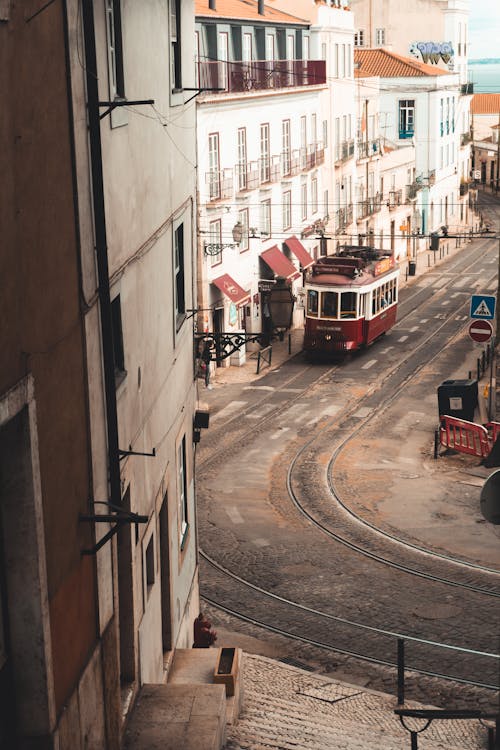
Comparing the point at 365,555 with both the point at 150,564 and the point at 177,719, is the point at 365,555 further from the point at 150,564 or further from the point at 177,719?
the point at 177,719

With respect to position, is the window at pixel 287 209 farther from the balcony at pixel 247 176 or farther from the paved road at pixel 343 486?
the paved road at pixel 343 486

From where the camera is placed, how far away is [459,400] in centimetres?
2839

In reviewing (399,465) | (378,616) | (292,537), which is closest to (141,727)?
(378,616)

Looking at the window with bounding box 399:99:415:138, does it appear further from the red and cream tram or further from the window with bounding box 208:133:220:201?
the window with bounding box 208:133:220:201

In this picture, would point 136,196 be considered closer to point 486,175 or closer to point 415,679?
point 415,679

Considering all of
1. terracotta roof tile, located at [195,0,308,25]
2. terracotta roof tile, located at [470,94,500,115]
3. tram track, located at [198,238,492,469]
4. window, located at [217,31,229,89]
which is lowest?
A: tram track, located at [198,238,492,469]

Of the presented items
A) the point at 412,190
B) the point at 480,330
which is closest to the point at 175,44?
the point at 480,330

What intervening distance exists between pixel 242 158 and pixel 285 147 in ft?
18.2

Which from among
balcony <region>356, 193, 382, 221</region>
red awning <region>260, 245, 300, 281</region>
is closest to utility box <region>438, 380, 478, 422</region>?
red awning <region>260, 245, 300, 281</region>

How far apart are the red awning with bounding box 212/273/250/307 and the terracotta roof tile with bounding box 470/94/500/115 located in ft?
290

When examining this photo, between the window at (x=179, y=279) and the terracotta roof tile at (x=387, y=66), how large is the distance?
56991mm

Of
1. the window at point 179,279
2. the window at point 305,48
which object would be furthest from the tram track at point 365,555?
the window at point 305,48

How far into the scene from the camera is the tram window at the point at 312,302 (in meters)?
37.4

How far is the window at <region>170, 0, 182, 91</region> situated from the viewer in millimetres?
14498
